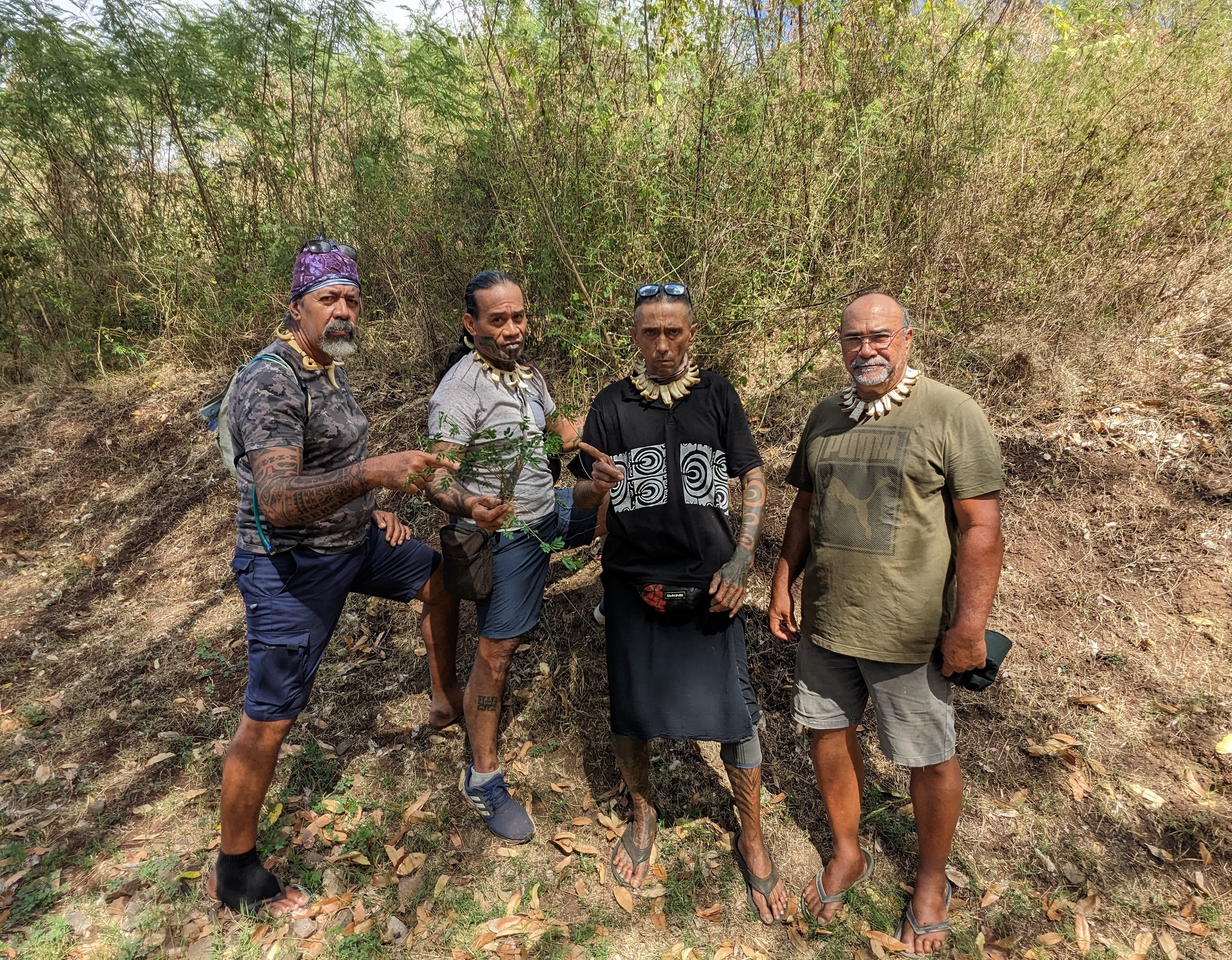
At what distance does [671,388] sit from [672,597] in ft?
2.72

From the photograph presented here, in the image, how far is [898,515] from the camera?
2139mm

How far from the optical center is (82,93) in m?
6.21

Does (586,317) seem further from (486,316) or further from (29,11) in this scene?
(29,11)

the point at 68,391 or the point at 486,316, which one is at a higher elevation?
the point at 486,316

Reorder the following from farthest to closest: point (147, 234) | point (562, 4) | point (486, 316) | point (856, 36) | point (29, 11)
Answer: point (147, 234), point (29, 11), point (856, 36), point (562, 4), point (486, 316)

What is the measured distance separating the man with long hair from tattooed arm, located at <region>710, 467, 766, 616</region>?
0.60 meters

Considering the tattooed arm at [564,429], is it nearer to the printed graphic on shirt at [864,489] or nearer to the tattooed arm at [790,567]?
the tattooed arm at [790,567]

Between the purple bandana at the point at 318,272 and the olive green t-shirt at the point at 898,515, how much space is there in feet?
6.45

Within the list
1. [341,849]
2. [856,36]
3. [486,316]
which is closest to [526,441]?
[486,316]

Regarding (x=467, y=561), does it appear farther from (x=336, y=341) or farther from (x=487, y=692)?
(x=336, y=341)

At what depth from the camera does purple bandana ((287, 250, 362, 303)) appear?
239cm

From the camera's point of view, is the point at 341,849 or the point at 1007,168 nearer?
the point at 341,849

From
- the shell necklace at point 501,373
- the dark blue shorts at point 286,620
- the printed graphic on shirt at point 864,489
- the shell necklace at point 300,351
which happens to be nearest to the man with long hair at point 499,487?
the shell necklace at point 501,373

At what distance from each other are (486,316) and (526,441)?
56 cm
